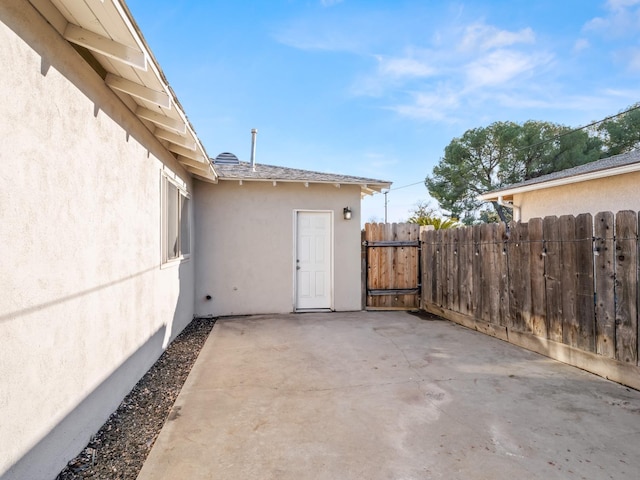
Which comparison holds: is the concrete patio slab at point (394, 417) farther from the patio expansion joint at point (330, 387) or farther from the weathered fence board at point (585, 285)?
the weathered fence board at point (585, 285)

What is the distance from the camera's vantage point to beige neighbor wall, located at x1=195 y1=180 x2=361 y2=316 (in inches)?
268

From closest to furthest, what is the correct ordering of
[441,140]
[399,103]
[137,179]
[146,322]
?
1. [137,179]
2. [146,322]
3. [399,103]
4. [441,140]

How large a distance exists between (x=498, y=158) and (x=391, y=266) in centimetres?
1185

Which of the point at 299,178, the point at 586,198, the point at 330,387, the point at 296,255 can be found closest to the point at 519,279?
the point at 330,387

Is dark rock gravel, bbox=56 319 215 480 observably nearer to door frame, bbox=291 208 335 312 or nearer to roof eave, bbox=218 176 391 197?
door frame, bbox=291 208 335 312

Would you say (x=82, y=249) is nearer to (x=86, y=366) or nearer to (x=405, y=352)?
(x=86, y=366)

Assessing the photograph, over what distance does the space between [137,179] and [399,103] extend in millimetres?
11741

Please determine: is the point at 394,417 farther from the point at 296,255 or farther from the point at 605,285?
the point at 296,255

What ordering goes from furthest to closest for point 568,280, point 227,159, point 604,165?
point 227,159, point 604,165, point 568,280

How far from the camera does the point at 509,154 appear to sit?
1562 cm

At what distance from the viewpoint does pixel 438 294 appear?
6.86 metres

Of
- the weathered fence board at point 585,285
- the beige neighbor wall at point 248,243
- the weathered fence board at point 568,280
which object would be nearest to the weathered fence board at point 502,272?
the weathered fence board at point 568,280

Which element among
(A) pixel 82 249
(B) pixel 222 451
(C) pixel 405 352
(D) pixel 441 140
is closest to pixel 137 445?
(B) pixel 222 451

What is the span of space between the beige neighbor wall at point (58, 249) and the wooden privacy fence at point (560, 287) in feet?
16.2
